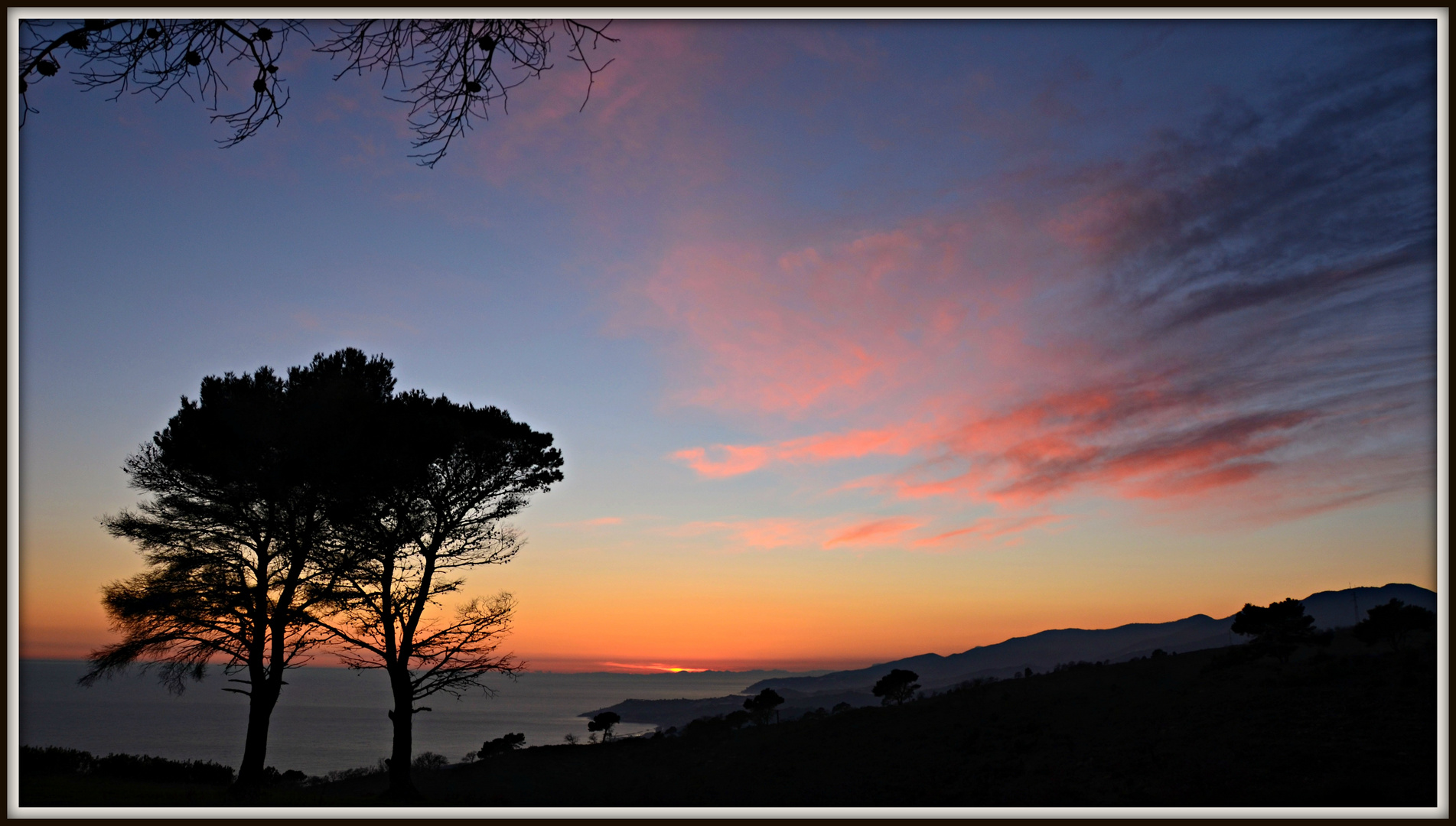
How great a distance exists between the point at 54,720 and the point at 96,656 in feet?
430

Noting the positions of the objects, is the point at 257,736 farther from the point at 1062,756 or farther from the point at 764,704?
the point at 764,704

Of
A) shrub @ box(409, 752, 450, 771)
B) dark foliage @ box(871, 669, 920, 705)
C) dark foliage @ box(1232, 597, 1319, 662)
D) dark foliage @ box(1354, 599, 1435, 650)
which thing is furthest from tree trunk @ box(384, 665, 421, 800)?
dark foliage @ box(871, 669, 920, 705)

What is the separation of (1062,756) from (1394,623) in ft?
46.9

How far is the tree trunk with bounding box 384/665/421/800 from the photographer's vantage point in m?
16.7

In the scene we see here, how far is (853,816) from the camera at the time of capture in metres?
7.30

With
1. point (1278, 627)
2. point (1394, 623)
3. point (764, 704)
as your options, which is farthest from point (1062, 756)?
point (764, 704)

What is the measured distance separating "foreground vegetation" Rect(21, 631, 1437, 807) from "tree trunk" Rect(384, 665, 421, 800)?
0.84 metres

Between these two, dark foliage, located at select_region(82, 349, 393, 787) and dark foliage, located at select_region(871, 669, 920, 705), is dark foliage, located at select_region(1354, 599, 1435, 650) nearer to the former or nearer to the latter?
dark foliage, located at select_region(871, 669, 920, 705)

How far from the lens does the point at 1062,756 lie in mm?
18922

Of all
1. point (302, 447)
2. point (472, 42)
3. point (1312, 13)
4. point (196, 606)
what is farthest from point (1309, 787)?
point (196, 606)

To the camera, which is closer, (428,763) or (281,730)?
(428,763)

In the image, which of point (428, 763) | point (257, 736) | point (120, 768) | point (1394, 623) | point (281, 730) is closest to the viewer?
point (257, 736)

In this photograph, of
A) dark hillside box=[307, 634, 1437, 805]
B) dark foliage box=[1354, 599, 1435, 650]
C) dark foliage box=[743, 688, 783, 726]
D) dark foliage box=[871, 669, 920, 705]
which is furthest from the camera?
dark foliage box=[743, 688, 783, 726]

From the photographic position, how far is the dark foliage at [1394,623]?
78.1 ft
